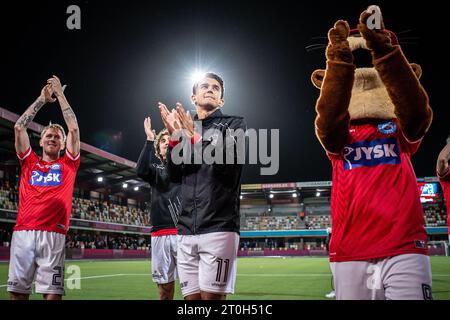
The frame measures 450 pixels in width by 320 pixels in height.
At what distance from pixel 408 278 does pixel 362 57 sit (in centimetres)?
146

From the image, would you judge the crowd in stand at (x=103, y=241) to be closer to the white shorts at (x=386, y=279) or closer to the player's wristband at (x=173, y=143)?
the player's wristband at (x=173, y=143)

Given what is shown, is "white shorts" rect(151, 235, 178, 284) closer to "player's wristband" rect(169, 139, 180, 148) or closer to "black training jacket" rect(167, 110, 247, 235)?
"black training jacket" rect(167, 110, 247, 235)

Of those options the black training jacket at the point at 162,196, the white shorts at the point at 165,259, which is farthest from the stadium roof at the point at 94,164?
the white shorts at the point at 165,259

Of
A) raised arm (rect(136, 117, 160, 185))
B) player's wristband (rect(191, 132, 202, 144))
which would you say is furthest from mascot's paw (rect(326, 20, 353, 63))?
raised arm (rect(136, 117, 160, 185))

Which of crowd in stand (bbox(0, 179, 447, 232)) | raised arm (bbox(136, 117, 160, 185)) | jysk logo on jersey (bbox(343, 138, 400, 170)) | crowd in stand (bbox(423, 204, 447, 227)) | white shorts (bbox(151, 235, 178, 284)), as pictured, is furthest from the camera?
crowd in stand (bbox(423, 204, 447, 227))

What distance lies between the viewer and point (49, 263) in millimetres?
4473

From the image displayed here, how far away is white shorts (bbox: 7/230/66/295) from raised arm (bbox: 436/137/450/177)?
565 centimetres

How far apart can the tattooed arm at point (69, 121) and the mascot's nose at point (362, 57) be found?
11.9 feet

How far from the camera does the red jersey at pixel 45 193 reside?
4.64 meters

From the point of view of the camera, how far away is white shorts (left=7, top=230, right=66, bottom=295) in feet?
14.5

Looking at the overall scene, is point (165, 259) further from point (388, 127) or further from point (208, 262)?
point (388, 127)

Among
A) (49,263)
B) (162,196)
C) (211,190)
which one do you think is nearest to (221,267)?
(211,190)
